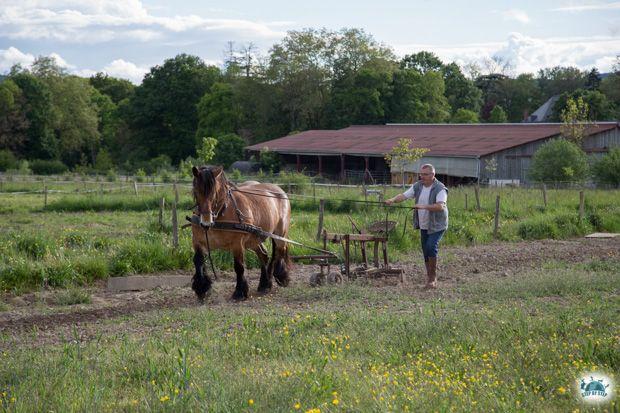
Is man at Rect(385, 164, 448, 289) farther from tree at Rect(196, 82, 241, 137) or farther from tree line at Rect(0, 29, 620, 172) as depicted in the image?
tree at Rect(196, 82, 241, 137)

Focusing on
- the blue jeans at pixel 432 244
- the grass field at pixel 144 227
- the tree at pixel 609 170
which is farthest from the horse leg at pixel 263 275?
the tree at pixel 609 170

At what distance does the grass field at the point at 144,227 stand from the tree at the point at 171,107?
38.0 metres

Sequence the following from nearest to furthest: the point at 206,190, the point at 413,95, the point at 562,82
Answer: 1. the point at 206,190
2. the point at 413,95
3. the point at 562,82

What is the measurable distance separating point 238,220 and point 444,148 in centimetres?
3534

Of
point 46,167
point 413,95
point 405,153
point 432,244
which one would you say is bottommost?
point 46,167

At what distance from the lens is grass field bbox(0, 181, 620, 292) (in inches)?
529

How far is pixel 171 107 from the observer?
74.2 meters

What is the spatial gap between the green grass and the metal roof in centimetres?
3419

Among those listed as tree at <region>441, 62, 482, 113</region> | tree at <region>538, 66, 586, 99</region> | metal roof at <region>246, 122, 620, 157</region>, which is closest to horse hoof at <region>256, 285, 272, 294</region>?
metal roof at <region>246, 122, 620, 157</region>

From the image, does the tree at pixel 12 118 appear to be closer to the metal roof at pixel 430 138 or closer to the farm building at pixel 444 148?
the metal roof at pixel 430 138

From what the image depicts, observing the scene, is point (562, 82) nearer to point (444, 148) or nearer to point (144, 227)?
point (444, 148)

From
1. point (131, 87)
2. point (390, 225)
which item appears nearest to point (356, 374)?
point (390, 225)

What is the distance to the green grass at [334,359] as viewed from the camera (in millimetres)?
5762

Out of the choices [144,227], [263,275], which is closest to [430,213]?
[263,275]
